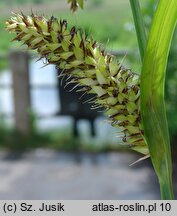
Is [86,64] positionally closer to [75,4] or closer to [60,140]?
[75,4]

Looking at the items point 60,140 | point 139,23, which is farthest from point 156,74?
point 60,140

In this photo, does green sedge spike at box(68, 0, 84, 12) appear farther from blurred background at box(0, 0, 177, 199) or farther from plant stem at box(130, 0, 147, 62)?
blurred background at box(0, 0, 177, 199)

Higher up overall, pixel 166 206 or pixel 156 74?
pixel 156 74

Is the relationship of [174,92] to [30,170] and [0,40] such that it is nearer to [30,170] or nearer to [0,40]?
[30,170]

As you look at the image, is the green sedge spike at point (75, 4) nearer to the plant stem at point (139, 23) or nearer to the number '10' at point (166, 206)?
→ the plant stem at point (139, 23)

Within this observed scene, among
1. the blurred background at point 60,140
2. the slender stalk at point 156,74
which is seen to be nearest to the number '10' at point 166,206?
the slender stalk at point 156,74

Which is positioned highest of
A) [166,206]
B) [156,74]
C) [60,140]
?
[156,74]

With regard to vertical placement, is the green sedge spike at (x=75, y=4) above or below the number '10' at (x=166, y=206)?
above
